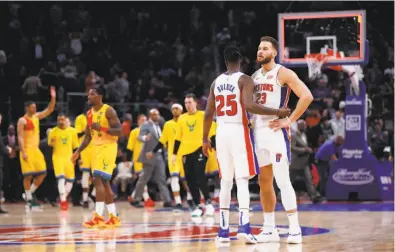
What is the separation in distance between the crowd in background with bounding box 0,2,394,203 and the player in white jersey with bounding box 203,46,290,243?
12876 mm

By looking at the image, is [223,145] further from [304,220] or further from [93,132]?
[304,220]

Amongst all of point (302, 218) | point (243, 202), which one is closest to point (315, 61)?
point (302, 218)

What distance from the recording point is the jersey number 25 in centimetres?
952

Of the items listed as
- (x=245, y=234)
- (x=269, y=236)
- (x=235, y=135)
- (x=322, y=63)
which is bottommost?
(x=269, y=236)

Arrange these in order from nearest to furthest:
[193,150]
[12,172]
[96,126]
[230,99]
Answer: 1. [230,99]
2. [96,126]
3. [193,150]
4. [12,172]

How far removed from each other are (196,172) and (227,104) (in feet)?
19.1

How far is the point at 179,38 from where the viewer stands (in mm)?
27281

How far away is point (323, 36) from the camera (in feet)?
62.5

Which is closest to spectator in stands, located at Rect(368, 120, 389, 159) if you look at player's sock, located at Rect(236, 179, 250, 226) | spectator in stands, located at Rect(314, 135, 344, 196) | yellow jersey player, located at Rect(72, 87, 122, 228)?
spectator in stands, located at Rect(314, 135, 344, 196)

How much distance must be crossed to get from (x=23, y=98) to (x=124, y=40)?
4.83 metres

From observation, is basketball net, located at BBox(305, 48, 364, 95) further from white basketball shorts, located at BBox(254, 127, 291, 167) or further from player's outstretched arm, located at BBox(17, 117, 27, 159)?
white basketball shorts, located at BBox(254, 127, 291, 167)

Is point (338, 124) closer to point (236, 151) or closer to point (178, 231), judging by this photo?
point (178, 231)

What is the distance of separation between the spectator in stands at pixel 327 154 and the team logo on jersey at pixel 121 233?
7637 mm

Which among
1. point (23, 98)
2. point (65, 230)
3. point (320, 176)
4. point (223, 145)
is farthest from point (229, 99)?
point (23, 98)
